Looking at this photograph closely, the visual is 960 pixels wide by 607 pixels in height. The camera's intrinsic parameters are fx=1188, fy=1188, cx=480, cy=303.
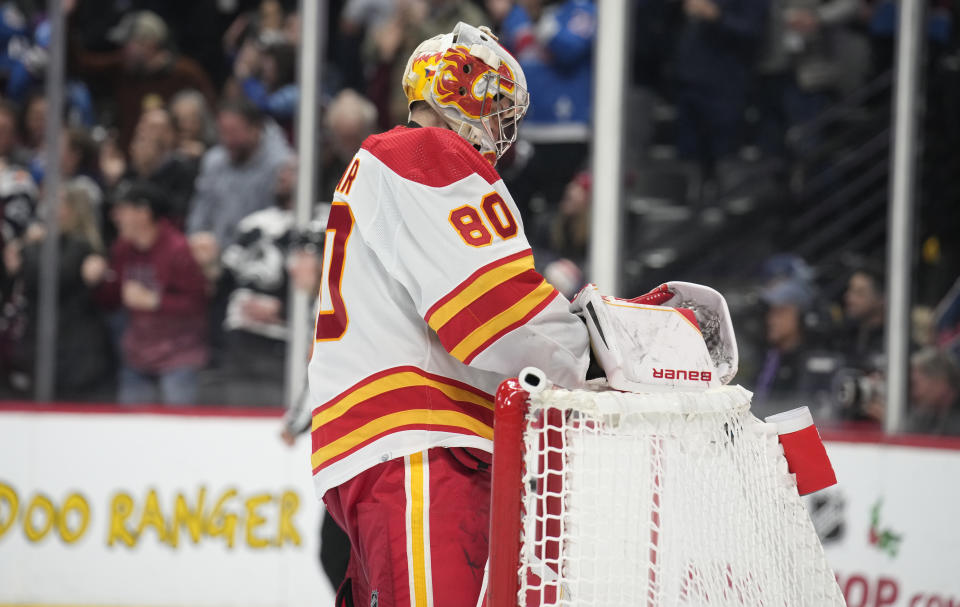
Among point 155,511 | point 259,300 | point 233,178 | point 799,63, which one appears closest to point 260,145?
point 233,178

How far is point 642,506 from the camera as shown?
1.41 m

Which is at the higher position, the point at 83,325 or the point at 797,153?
the point at 797,153

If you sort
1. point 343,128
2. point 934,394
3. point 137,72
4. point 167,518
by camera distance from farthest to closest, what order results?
1. point 137,72
2. point 343,128
3. point 167,518
4. point 934,394

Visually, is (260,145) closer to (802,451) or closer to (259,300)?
(259,300)

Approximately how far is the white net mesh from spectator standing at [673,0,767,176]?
2.95 meters

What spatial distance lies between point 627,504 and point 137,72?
152 inches

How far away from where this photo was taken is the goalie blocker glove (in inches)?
56.1

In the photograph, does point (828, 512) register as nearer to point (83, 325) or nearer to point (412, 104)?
point (412, 104)

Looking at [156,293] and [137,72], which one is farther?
[137,72]

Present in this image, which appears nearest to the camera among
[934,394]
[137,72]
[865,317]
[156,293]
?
[934,394]

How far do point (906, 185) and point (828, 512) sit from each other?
1099 mm

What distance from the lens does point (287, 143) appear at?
180 inches

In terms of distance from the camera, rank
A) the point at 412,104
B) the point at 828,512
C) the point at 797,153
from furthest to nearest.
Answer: the point at 797,153, the point at 828,512, the point at 412,104

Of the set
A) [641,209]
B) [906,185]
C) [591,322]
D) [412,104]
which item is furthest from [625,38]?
[591,322]
